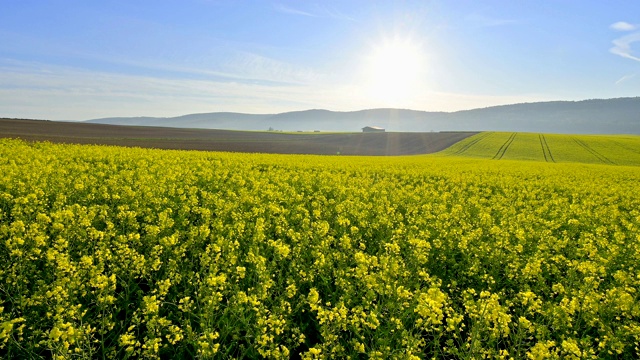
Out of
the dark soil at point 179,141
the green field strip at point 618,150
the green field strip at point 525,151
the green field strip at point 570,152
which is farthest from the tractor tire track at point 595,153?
the dark soil at point 179,141

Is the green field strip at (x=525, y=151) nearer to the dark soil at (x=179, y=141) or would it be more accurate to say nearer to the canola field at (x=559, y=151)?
the canola field at (x=559, y=151)

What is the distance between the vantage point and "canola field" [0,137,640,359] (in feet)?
12.0

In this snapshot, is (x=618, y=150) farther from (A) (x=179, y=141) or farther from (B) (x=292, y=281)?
(A) (x=179, y=141)

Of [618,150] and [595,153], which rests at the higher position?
[618,150]

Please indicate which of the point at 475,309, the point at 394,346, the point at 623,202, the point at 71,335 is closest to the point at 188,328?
the point at 71,335

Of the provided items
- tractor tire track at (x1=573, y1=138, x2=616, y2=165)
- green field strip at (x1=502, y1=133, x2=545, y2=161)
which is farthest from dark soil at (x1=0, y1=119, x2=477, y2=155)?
tractor tire track at (x1=573, y1=138, x2=616, y2=165)

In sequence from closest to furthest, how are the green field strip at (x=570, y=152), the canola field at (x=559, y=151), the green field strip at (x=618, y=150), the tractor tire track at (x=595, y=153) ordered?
the tractor tire track at (x=595, y=153), the green field strip at (x=618, y=150), the green field strip at (x=570, y=152), the canola field at (x=559, y=151)

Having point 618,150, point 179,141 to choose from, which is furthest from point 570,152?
point 179,141

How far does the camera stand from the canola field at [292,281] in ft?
12.0

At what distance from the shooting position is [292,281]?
15.9 feet

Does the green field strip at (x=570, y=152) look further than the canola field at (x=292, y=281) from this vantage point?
Yes

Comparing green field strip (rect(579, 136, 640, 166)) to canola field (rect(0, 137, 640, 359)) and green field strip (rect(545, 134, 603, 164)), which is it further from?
canola field (rect(0, 137, 640, 359))

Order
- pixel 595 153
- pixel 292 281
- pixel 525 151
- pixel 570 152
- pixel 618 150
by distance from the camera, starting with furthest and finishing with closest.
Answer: pixel 525 151 → pixel 618 150 → pixel 570 152 → pixel 595 153 → pixel 292 281

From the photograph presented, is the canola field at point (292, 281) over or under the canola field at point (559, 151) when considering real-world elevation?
under
